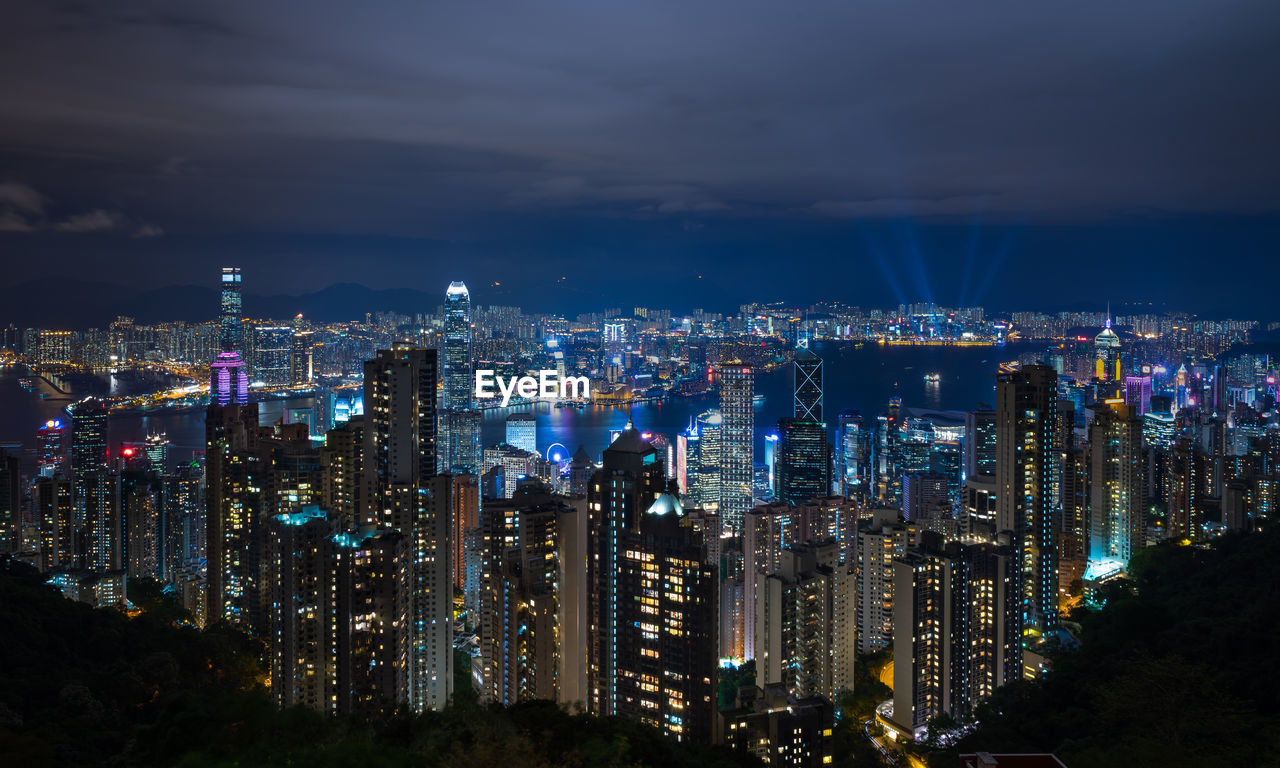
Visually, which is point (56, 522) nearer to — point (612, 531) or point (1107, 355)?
point (612, 531)

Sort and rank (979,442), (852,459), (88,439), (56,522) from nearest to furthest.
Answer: (56,522)
(979,442)
(88,439)
(852,459)

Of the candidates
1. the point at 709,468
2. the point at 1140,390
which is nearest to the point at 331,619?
the point at 709,468

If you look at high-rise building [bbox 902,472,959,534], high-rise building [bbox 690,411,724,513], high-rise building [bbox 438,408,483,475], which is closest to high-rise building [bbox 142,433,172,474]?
high-rise building [bbox 438,408,483,475]

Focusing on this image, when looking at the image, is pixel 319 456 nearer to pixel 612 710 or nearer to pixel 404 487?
pixel 404 487

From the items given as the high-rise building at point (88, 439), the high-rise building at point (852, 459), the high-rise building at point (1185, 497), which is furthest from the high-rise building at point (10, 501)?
the high-rise building at point (1185, 497)

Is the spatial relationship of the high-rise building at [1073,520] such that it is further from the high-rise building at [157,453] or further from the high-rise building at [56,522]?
the high-rise building at [157,453]
